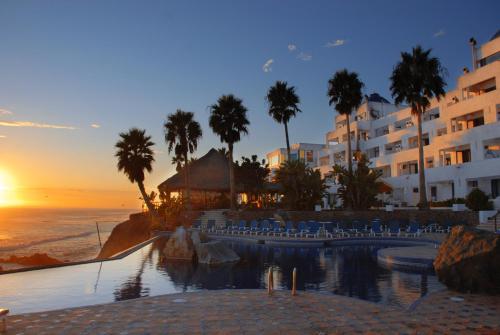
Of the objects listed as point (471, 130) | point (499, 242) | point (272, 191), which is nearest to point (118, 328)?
point (499, 242)

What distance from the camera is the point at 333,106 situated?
35312 mm

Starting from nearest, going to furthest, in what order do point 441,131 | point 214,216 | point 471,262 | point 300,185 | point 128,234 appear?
1. point 471,262
2. point 300,185
3. point 214,216
4. point 441,131
5. point 128,234

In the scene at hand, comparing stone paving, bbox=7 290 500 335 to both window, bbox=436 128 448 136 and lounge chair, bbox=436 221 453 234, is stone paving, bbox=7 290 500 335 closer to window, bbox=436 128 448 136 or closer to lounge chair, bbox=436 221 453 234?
lounge chair, bbox=436 221 453 234

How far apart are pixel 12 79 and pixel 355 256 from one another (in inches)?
795

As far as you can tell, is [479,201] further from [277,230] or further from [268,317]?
[268,317]

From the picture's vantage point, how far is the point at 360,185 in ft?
98.2

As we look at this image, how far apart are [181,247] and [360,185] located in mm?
17668

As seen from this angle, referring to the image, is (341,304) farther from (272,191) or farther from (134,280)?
(272,191)

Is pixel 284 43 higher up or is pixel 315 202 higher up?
pixel 284 43

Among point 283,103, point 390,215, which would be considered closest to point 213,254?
point 390,215

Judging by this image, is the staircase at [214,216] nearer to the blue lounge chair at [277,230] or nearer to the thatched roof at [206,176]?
the thatched roof at [206,176]

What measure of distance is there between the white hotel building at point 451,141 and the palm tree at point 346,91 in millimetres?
7668

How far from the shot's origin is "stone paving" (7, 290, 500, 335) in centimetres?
634

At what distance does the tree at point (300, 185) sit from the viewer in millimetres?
31250
